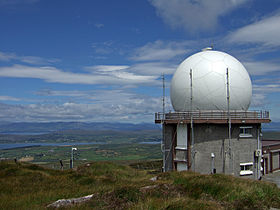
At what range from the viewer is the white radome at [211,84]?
74.7 ft

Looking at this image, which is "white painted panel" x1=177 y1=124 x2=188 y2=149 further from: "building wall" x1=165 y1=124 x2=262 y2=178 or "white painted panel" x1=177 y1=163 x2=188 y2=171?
"white painted panel" x1=177 y1=163 x2=188 y2=171

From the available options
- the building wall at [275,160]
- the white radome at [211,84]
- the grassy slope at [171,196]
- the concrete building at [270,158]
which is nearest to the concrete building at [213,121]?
the white radome at [211,84]

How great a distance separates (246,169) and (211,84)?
751 cm

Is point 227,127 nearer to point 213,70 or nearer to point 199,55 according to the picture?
point 213,70

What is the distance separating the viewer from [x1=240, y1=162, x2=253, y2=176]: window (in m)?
22.7

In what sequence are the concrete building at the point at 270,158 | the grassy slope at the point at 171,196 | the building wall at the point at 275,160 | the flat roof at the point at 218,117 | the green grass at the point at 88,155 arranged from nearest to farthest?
1. the grassy slope at the point at 171,196
2. the flat roof at the point at 218,117
3. the concrete building at the point at 270,158
4. the building wall at the point at 275,160
5. the green grass at the point at 88,155

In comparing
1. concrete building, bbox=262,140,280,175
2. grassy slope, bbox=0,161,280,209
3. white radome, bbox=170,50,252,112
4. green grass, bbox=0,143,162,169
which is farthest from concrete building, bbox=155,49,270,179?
green grass, bbox=0,143,162,169

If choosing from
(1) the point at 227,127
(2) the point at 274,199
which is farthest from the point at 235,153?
(2) the point at 274,199

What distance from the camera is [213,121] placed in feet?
70.7

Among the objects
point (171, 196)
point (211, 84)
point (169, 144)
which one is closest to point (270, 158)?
point (169, 144)

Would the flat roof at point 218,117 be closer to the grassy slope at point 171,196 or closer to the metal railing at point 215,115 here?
the metal railing at point 215,115

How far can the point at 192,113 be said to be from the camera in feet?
73.6

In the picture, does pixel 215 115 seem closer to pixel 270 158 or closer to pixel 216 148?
pixel 216 148

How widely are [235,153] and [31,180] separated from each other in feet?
49.3
